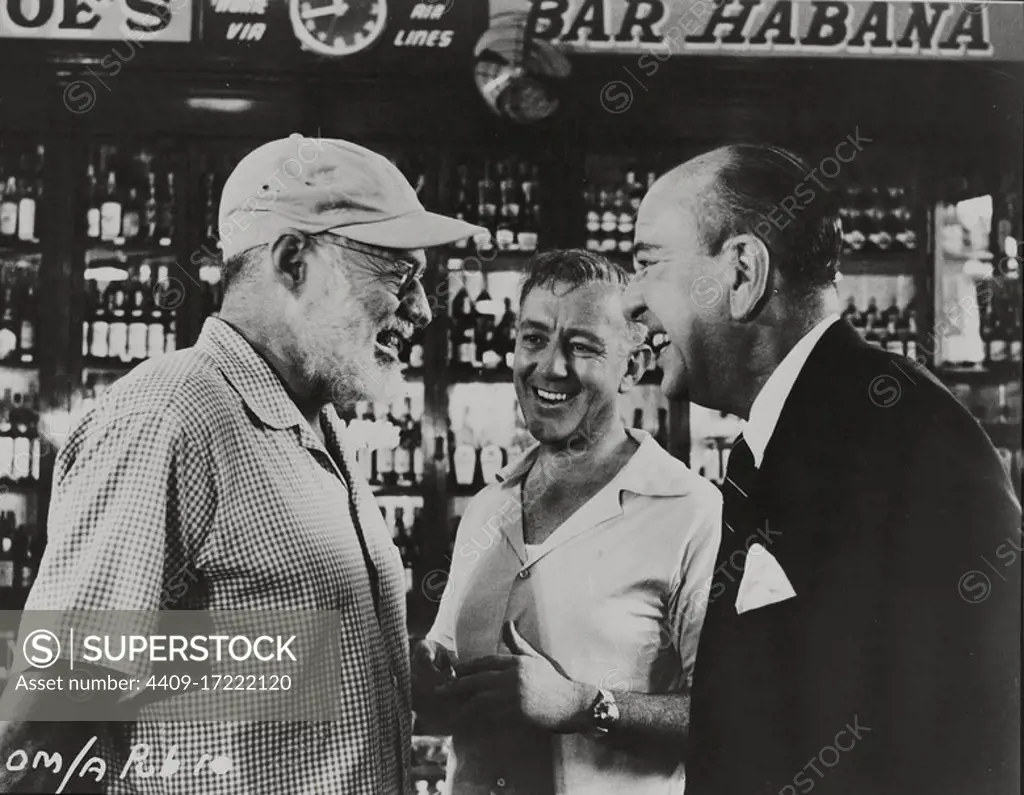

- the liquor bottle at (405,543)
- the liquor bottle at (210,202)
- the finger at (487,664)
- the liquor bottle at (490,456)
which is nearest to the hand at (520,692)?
the finger at (487,664)

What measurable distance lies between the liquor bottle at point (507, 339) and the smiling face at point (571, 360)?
15 millimetres

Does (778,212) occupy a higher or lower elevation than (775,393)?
higher

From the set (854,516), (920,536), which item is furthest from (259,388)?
(920,536)

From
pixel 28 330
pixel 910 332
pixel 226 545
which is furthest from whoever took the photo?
pixel 910 332

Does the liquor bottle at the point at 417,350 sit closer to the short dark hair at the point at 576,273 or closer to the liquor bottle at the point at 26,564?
the short dark hair at the point at 576,273

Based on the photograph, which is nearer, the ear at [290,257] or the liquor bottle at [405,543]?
the ear at [290,257]

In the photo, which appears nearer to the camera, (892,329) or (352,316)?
(352,316)

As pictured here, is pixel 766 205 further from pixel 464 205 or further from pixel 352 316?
pixel 352 316

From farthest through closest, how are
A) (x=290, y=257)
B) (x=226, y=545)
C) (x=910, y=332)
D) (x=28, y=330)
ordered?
1. (x=910, y=332)
2. (x=28, y=330)
3. (x=290, y=257)
4. (x=226, y=545)

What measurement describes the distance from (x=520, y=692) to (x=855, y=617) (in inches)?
32.1

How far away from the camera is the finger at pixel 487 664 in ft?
7.77

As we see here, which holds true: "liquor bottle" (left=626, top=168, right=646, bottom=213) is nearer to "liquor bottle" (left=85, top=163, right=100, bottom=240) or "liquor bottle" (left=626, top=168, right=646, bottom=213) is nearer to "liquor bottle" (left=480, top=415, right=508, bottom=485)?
"liquor bottle" (left=480, top=415, right=508, bottom=485)

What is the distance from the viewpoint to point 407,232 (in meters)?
2.27
